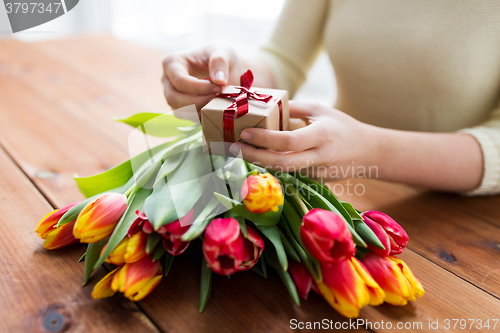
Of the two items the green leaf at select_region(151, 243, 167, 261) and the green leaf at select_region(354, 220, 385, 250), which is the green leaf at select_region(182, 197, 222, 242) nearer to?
the green leaf at select_region(151, 243, 167, 261)

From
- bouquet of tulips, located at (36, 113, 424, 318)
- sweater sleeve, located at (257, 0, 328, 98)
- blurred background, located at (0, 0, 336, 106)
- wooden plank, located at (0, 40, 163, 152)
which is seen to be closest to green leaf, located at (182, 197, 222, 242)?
bouquet of tulips, located at (36, 113, 424, 318)

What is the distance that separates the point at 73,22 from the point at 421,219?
9.03 feet

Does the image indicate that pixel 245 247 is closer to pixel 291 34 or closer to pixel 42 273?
pixel 42 273

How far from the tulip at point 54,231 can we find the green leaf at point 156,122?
0.55 feet

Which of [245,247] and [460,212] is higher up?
[245,247]

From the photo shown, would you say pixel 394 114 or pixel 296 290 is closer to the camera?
pixel 296 290

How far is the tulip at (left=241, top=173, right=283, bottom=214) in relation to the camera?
355 mm

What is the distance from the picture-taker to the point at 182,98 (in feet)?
1.90

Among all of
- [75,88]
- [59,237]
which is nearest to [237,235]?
[59,237]

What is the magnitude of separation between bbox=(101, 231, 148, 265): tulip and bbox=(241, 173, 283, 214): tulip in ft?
0.37

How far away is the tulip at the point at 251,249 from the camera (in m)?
0.36

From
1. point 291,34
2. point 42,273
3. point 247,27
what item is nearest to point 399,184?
point 291,34

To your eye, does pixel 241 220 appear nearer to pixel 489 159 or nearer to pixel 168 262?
pixel 168 262

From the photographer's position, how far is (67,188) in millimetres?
600
